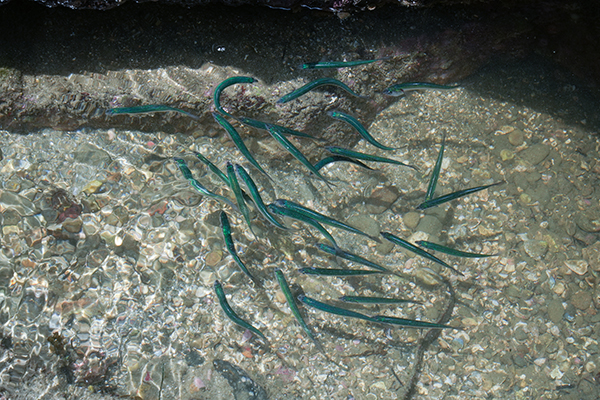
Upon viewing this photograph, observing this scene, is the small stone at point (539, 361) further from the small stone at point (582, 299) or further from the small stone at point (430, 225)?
the small stone at point (430, 225)

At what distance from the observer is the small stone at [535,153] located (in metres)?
5.75

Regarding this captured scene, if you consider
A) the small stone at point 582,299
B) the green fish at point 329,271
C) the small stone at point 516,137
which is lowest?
the green fish at point 329,271

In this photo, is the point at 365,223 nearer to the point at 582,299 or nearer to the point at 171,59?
the point at 582,299

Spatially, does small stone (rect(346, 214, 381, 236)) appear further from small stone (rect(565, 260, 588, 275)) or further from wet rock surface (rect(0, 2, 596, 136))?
small stone (rect(565, 260, 588, 275))

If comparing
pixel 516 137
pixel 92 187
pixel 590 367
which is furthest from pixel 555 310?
pixel 92 187

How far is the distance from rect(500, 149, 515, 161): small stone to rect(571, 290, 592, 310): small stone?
2017 millimetres

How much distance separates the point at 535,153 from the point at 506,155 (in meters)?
0.41

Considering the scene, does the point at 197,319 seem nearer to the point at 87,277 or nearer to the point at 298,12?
the point at 87,277

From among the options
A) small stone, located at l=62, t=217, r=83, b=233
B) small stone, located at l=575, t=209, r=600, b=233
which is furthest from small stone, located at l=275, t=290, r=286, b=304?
small stone, located at l=575, t=209, r=600, b=233

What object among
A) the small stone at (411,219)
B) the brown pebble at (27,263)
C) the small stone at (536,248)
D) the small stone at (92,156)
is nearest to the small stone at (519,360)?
the small stone at (536,248)

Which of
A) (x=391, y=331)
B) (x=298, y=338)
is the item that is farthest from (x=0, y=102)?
(x=391, y=331)

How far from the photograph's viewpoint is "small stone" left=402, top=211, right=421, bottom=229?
17.6 feet

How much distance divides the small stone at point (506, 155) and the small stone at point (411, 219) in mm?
1656

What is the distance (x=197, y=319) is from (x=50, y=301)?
156cm
